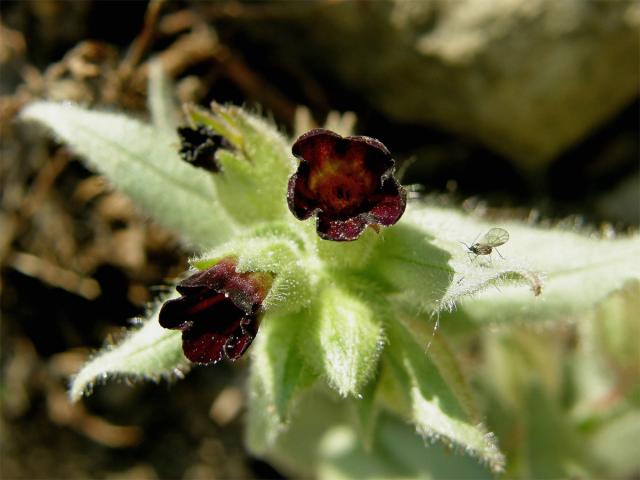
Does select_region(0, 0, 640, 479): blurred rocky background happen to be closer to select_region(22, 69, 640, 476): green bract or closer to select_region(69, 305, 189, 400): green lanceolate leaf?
select_region(22, 69, 640, 476): green bract

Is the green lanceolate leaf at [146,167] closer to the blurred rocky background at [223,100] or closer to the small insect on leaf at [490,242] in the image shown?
the blurred rocky background at [223,100]

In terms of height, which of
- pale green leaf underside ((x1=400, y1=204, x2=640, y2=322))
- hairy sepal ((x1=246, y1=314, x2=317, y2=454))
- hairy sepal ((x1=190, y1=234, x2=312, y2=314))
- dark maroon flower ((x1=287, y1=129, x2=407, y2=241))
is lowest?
hairy sepal ((x1=246, y1=314, x2=317, y2=454))

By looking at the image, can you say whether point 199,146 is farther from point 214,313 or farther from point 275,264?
point 214,313

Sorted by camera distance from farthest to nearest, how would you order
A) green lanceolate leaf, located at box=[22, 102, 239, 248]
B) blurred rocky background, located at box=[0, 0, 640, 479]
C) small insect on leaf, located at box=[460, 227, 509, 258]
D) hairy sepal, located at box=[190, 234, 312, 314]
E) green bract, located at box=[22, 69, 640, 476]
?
blurred rocky background, located at box=[0, 0, 640, 479]
green lanceolate leaf, located at box=[22, 102, 239, 248]
green bract, located at box=[22, 69, 640, 476]
hairy sepal, located at box=[190, 234, 312, 314]
small insect on leaf, located at box=[460, 227, 509, 258]

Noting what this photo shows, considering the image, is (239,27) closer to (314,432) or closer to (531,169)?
(531,169)

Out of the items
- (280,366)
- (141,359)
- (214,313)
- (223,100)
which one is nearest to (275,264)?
(214,313)

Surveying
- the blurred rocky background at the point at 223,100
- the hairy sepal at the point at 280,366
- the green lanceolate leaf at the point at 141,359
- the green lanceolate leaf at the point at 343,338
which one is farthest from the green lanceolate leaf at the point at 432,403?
the blurred rocky background at the point at 223,100

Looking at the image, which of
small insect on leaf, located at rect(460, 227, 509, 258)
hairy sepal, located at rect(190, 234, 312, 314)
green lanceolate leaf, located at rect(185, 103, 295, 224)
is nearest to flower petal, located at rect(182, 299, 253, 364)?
hairy sepal, located at rect(190, 234, 312, 314)
